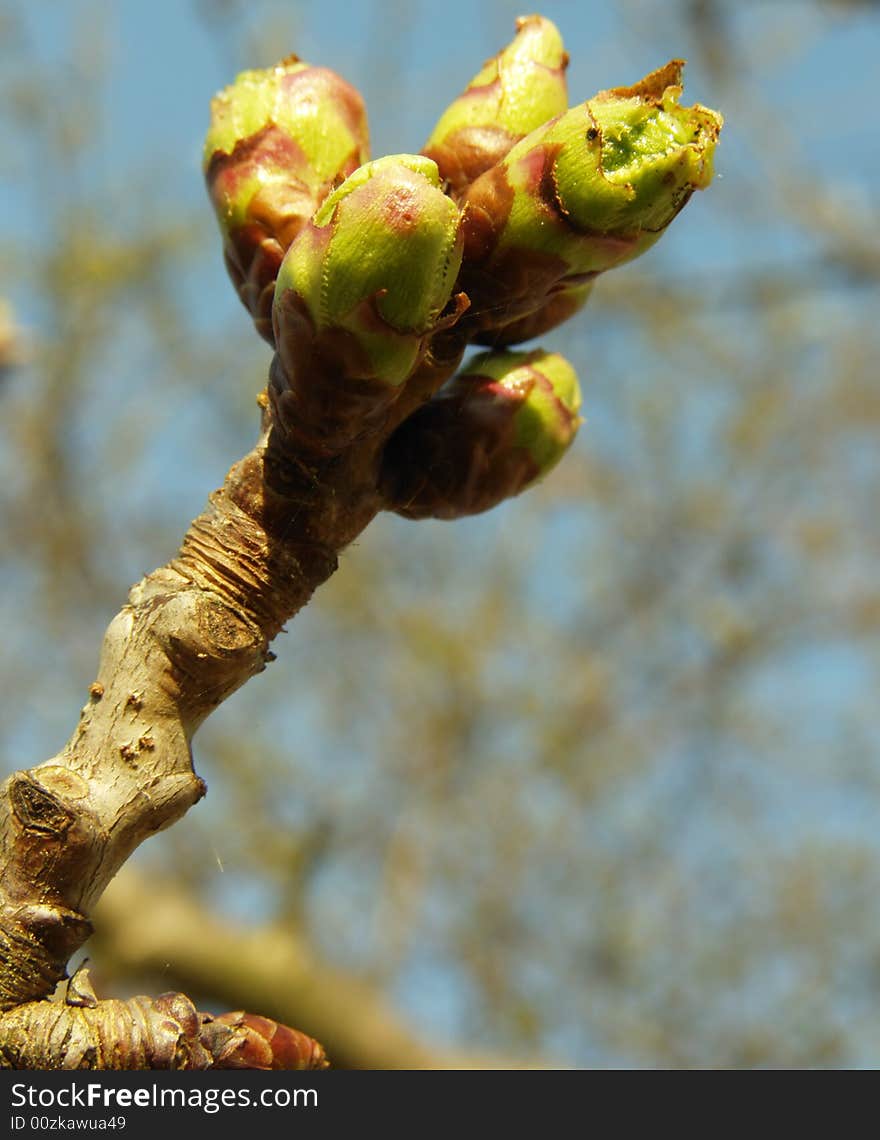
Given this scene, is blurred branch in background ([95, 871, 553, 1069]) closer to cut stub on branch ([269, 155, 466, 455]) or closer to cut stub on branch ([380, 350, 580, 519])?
cut stub on branch ([380, 350, 580, 519])

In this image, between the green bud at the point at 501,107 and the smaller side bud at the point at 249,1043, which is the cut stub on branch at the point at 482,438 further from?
the smaller side bud at the point at 249,1043

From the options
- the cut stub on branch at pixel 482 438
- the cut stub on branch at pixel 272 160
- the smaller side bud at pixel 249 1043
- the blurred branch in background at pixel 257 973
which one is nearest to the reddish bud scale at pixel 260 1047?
the smaller side bud at pixel 249 1043

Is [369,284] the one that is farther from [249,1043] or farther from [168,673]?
[249,1043]

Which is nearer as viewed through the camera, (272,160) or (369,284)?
(369,284)

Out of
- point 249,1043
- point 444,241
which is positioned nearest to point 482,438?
point 444,241

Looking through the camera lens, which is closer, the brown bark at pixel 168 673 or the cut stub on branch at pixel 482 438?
the brown bark at pixel 168 673
